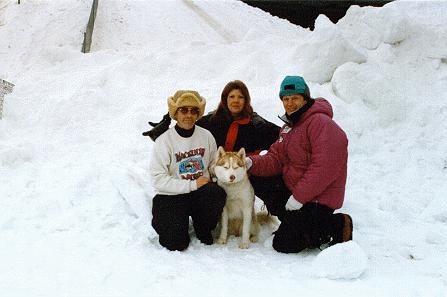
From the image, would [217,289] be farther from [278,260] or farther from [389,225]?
[389,225]

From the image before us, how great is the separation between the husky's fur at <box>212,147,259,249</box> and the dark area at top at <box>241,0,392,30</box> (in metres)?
15.4

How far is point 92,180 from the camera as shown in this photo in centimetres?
486

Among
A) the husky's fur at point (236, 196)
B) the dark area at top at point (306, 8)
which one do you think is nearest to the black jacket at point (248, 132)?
the husky's fur at point (236, 196)

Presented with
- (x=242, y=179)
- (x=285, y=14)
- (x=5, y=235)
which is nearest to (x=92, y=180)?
(x=5, y=235)

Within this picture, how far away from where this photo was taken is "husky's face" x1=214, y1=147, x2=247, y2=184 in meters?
3.71

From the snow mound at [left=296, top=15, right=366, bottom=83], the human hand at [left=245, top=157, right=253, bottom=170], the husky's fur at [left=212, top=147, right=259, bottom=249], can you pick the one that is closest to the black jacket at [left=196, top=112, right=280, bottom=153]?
the human hand at [left=245, top=157, right=253, bottom=170]

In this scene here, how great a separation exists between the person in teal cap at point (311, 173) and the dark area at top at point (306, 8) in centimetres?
1519

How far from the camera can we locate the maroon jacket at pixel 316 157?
3.58m

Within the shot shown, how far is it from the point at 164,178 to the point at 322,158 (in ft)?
4.41

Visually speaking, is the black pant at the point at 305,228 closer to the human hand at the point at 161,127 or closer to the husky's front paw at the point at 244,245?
the husky's front paw at the point at 244,245

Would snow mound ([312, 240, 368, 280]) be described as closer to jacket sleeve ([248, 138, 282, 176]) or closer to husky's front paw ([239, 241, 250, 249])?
husky's front paw ([239, 241, 250, 249])

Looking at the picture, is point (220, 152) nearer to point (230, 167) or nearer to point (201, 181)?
point (230, 167)

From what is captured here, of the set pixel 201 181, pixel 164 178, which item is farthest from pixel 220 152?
pixel 164 178

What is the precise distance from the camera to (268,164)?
13.5 feet
